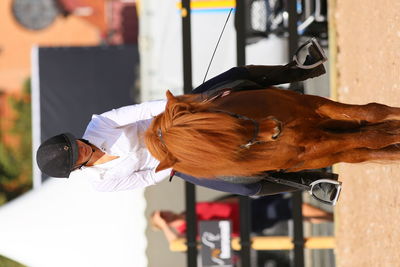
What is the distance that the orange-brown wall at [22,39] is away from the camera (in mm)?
22312

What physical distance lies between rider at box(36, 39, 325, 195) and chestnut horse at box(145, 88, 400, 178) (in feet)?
0.79

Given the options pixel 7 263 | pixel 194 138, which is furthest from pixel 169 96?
pixel 7 263

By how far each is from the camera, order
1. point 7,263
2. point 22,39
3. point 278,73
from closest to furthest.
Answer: point 278,73, point 7,263, point 22,39

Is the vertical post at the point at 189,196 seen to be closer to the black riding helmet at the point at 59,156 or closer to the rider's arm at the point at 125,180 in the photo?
the rider's arm at the point at 125,180

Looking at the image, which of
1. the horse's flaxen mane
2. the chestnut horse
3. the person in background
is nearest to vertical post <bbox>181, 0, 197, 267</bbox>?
the person in background

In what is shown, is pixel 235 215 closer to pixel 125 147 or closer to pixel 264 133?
pixel 125 147

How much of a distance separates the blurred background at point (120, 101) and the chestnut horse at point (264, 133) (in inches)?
95.9

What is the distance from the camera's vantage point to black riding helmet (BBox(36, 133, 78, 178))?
3.24 m

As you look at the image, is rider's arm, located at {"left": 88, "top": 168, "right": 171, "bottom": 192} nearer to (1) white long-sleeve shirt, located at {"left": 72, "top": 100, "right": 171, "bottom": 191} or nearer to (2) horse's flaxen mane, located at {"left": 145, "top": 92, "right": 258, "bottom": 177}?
(1) white long-sleeve shirt, located at {"left": 72, "top": 100, "right": 171, "bottom": 191}

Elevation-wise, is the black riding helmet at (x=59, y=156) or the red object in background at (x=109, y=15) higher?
the red object in background at (x=109, y=15)

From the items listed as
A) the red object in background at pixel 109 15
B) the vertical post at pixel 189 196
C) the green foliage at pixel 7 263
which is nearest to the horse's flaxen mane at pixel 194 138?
the vertical post at pixel 189 196

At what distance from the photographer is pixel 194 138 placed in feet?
9.00

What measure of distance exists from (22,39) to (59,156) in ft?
67.9

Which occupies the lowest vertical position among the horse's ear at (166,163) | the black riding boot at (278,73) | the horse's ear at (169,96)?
the horse's ear at (166,163)
